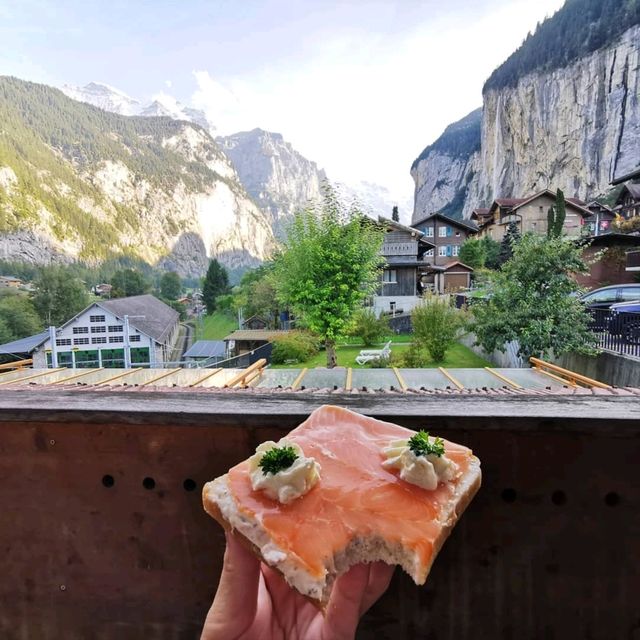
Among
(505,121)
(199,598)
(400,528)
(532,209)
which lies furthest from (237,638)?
(505,121)

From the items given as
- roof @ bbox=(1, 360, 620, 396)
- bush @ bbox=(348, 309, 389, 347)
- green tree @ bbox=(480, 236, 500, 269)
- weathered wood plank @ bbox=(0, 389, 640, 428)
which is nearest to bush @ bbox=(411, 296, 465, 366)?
bush @ bbox=(348, 309, 389, 347)

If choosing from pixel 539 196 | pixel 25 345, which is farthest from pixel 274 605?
pixel 539 196

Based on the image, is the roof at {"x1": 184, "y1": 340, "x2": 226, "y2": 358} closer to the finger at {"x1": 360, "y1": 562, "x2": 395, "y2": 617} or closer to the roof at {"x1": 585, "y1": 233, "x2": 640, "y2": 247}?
the roof at {"x1": 585, "y1": 233, "x2": 640, "y2": 247}

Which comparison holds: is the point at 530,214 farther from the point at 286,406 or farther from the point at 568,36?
the point at 286,406

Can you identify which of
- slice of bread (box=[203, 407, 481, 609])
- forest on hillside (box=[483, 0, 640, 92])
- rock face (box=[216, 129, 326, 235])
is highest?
rock face (box=[216, 129, 326, 235])

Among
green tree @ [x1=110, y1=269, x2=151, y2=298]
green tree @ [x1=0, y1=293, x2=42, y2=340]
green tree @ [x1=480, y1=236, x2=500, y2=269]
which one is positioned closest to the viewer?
A: green tree @ [x1=0, y1=293, x2=42, y2=340]

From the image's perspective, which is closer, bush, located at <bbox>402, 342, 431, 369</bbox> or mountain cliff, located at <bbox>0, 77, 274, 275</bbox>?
bush, located at <bbox>402, 342, 431, 369</bbox>

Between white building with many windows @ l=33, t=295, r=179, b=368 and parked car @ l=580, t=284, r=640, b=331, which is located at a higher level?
parked car @ l=580, t=284, r=640, b=331
